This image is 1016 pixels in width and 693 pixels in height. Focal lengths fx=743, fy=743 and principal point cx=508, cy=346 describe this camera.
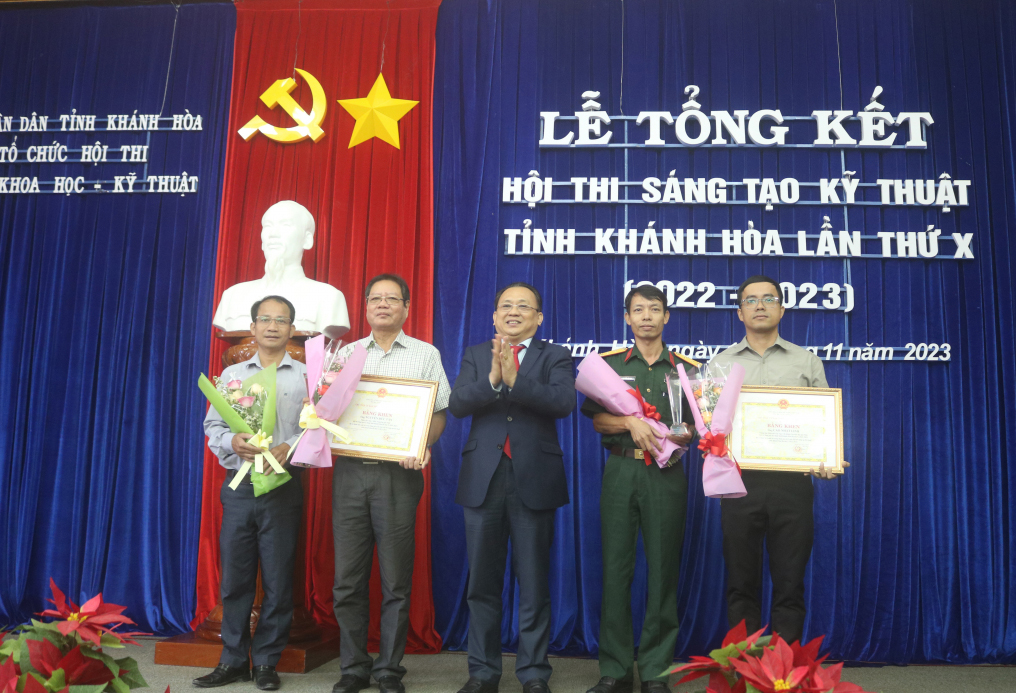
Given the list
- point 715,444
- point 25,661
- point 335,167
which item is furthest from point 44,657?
point 335,167

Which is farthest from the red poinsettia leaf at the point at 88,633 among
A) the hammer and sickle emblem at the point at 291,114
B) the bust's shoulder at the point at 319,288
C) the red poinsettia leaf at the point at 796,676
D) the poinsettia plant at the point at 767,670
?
the hammer and sickle emblem at the point at 291,114

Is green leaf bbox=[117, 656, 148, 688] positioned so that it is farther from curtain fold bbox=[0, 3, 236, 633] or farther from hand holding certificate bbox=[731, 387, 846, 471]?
curtain fold bbox=[0, 3, 236, 633]

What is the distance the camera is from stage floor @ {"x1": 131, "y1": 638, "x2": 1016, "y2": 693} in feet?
9.78

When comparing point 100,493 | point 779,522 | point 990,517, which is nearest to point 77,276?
point 100,493

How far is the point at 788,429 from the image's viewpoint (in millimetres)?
2770

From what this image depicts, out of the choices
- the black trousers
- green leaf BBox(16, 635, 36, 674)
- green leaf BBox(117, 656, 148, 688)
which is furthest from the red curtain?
green leaf BBox(16, 635, 36, 674)

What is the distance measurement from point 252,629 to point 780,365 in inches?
101

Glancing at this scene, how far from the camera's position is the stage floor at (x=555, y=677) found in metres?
2.98

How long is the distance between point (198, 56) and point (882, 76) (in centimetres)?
387

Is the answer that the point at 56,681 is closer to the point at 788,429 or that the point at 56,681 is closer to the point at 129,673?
the point at 129,673

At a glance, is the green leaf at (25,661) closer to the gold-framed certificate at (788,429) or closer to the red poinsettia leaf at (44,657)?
the red poinsettia leaf at (44,657)

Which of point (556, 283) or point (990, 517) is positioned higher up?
point (556, 283)

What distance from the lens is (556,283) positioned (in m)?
3.98

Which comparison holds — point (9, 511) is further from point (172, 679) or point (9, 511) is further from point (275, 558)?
point (275, 558)
